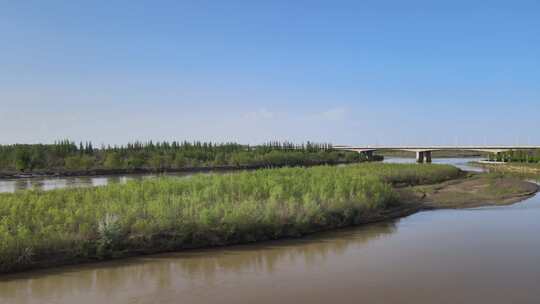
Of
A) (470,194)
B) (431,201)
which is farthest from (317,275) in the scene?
(470,194)

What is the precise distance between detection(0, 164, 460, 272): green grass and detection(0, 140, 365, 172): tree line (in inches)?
1640

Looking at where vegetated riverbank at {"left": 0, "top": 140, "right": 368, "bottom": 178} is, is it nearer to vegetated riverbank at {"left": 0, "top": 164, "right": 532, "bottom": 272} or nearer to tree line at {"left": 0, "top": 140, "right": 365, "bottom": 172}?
tree line at {"left": 0, "top": 140, "right": 365, "bottom": 172}

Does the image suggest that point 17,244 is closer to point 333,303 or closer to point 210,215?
point 210,215

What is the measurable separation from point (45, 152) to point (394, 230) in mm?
57174

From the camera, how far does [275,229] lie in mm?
14531

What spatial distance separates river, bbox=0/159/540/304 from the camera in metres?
9.13

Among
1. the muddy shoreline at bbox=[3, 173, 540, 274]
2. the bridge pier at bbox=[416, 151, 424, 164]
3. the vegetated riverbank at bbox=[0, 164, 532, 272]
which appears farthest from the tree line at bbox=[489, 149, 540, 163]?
the vegetated riverbank at bbox=[0, 164, 532, 272]

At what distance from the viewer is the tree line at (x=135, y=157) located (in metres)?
56.2

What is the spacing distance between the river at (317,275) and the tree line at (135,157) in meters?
47.6

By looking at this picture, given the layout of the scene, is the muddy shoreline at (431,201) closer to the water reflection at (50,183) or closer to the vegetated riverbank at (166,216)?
the vegetated riverbank at (166,216)

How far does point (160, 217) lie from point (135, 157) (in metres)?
54.4

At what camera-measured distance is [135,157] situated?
65.2m

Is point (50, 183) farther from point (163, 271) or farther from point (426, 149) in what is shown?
point (426, 149)

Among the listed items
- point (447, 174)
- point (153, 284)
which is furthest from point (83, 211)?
point (447, 174)
